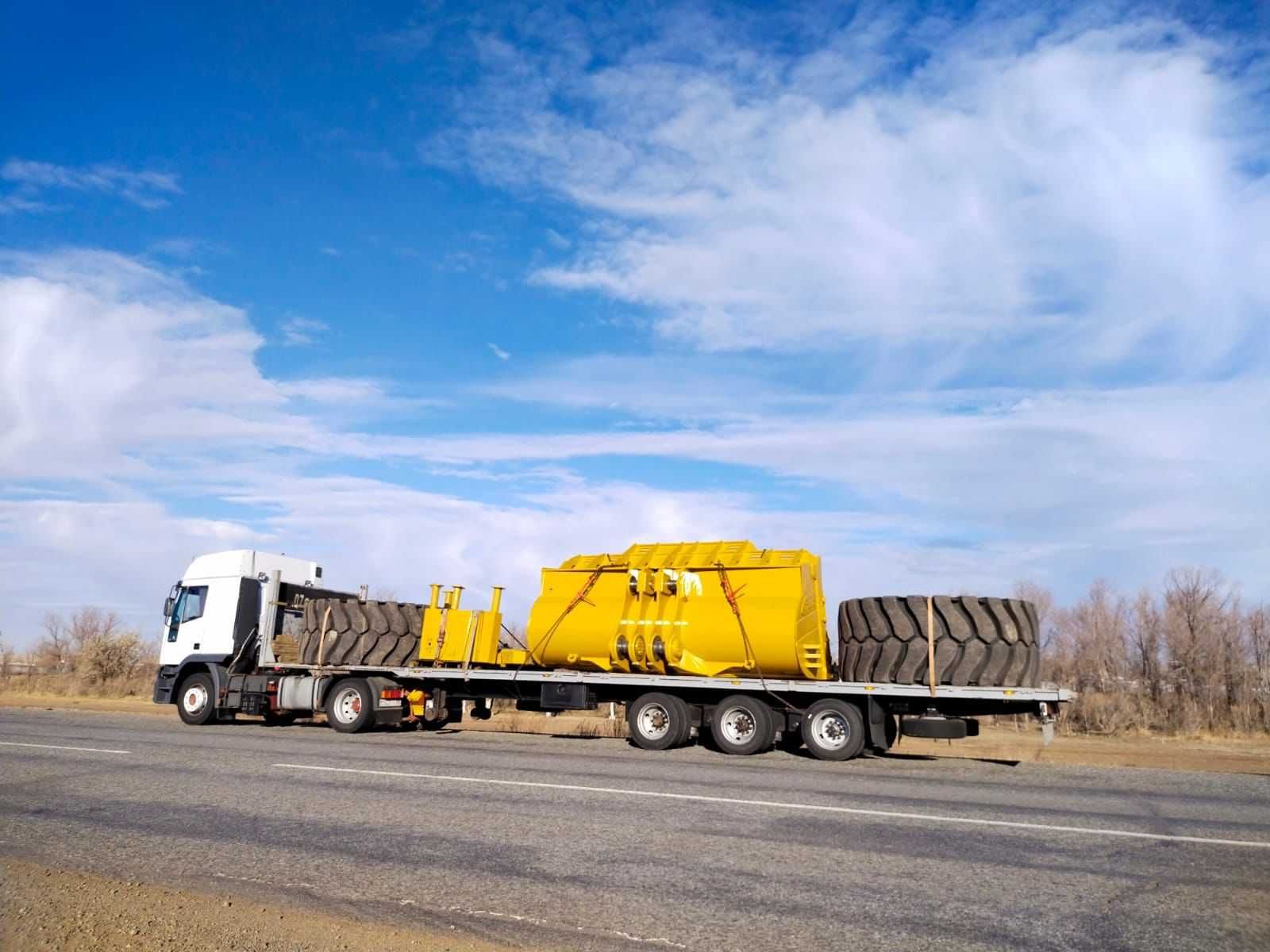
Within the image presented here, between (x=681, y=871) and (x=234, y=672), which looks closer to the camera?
(x=681, y=871)

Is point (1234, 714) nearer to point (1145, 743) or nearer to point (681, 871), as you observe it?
point (1145, 743)

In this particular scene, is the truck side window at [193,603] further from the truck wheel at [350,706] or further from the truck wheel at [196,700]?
the truck wheel at [350,706]

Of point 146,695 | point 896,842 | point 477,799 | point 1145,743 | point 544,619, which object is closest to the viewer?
point 896,842

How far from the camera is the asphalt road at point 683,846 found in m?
5.79

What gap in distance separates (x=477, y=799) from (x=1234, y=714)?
26.2m

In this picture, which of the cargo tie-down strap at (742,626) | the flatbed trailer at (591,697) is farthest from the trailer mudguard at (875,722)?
the cargo tie-down strap at (742,626)

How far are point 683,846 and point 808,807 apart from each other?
253cm

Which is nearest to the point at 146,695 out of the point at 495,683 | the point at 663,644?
the point at 495,683

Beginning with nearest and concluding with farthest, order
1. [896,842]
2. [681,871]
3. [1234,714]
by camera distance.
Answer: [681,871] < [896,842] < [1234,714]

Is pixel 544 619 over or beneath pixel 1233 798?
over

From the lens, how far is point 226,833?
320 inches

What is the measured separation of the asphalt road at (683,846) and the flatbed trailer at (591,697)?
1532 millimetres

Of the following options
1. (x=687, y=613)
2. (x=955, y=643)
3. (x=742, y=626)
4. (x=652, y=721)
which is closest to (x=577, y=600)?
(x=687, y=613)

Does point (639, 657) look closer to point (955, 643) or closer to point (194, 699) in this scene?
point (955, 643)
